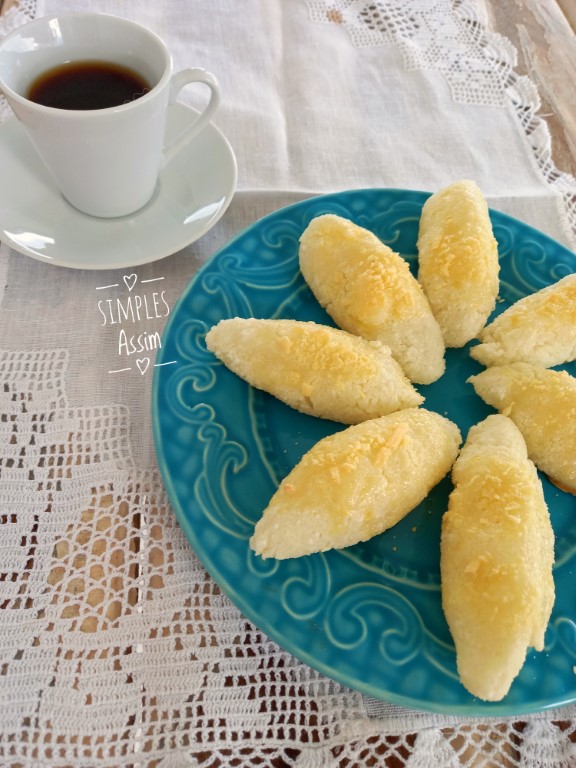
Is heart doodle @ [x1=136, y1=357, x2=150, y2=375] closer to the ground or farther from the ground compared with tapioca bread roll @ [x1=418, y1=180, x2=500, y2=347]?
closer to the ground

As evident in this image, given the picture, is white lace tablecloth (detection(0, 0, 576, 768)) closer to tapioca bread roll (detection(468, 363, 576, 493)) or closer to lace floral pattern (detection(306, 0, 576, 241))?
lace floral pattern (detection(306, 0, 576, 241))

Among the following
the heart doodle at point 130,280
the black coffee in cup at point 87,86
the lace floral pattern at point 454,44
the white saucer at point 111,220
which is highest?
the lace floral pattern at point 454,44

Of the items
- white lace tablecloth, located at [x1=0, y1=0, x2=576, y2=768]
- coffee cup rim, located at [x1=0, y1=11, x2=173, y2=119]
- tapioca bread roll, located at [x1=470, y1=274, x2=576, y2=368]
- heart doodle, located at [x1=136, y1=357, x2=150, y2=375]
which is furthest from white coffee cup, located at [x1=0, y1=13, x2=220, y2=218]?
tapioca bread roll, located at [x1=470, y1=274, x2=576, y2=368]

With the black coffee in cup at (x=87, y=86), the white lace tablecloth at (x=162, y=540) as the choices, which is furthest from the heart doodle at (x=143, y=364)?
the black coffee in cup at (x=87, y=86)

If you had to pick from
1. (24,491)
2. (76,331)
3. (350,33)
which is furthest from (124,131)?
(350,33)

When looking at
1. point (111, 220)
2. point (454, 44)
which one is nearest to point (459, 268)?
point (111, 220)

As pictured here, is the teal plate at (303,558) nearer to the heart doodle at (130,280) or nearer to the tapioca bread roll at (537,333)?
the tapioca bread roll at (537,333)

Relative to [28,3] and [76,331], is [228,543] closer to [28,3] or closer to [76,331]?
[76,331]

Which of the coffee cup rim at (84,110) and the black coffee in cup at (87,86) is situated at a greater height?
the coffee cup rim at (84,110)
